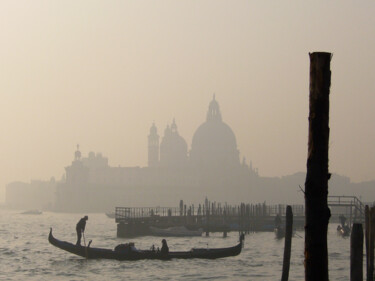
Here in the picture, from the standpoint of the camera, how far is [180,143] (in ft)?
641

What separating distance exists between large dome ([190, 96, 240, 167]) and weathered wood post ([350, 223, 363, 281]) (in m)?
168

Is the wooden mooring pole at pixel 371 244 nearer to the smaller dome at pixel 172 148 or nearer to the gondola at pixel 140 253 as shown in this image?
the gondola at pixel 140 253

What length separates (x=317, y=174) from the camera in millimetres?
7875

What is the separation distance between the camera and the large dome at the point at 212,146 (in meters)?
182

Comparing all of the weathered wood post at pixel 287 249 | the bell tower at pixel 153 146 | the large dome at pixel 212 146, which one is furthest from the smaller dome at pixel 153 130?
the weathered wood post at pixel 287 249

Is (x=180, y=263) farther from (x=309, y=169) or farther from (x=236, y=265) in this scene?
(x=309, y=169)

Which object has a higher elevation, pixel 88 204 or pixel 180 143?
pixel 180 143

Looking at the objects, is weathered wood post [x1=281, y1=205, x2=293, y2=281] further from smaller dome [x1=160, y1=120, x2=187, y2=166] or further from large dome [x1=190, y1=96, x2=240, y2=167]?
smaller dome [x1=160, y1=120, x2=187, y2=166]

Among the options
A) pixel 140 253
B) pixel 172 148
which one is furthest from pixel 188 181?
pixel 140 253

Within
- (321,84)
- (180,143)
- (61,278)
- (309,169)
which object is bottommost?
Result: (61,278)

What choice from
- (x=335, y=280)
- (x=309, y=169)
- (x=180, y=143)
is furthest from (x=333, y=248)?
(x=180, y=143)

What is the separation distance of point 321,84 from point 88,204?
7210 inches

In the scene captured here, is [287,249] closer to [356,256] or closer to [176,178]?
[356,256]

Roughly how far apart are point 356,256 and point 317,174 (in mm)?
5274
